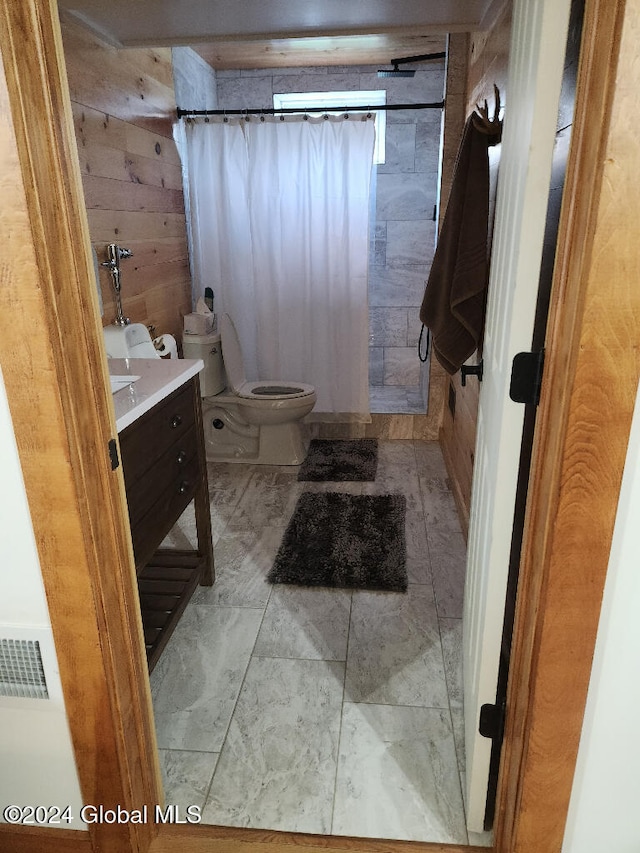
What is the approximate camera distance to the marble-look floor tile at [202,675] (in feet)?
5.51

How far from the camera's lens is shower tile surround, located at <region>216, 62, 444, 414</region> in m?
3.95

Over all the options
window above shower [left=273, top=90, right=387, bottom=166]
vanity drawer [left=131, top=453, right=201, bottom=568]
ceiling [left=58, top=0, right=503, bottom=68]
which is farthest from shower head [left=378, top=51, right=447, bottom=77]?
vanity drawer [left=131, top=453, right=201, bottom=568]

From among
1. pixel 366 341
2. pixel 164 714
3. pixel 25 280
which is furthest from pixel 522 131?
pixel 366 341

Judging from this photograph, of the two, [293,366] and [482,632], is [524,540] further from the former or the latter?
[293,366]

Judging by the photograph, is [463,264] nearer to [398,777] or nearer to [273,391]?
[398,777]

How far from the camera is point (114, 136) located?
2598 millimetres

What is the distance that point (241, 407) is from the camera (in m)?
3.43

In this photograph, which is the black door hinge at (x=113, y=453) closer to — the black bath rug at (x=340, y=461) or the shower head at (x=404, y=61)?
the black bath rug at (x=340, y=461)

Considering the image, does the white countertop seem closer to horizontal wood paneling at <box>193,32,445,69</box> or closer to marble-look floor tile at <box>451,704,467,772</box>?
marble-look floor tile at <box>451,704,467,772</box>

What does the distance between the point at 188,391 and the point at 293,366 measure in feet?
5.88

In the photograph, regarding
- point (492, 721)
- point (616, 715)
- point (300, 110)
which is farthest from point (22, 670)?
point (300, 110)

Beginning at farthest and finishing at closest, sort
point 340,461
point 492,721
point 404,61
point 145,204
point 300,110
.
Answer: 1. point 404,61
2. point 340,461
3. point 300,110
4. point 145,204
5. point 492,721

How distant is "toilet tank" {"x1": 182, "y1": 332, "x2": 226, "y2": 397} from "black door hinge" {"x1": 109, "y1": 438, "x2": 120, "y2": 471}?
220cm

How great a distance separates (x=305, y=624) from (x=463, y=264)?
1365mm
